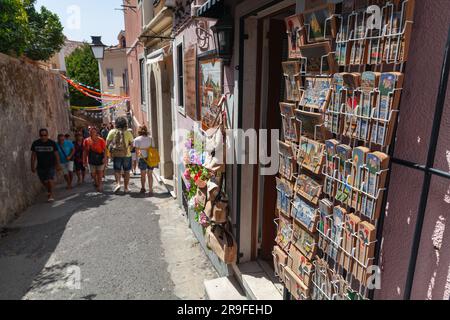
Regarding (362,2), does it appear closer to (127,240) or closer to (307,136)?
(307,136)

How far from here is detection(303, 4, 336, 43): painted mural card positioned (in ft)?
5.93

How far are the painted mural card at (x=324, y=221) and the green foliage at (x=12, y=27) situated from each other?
25.0ft

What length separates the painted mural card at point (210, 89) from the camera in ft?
12.5

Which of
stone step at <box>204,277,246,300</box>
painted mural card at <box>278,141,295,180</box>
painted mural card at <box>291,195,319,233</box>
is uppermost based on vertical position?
painted mural card at <box>278,141,295,180</box>

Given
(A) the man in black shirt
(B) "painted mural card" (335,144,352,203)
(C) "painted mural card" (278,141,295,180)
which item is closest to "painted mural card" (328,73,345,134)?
(B) "painted mural card" (335,144,352,203)

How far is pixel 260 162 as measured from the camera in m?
3.49

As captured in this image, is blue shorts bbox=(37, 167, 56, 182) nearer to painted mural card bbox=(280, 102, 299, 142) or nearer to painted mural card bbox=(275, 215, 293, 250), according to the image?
painted mural card bbox=(275, 215, 293, 250)

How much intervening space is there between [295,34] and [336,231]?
1342mm

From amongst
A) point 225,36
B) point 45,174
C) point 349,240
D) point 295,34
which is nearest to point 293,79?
point 295,34

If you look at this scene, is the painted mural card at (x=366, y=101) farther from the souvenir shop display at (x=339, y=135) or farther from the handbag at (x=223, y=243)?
the handbag at (x=223, y=243)

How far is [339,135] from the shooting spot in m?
1.90

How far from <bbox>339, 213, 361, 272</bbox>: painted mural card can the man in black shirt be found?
728cm

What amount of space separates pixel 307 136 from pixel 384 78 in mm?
718

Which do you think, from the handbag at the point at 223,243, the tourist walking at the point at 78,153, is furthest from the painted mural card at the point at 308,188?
the tourist walking at the point at 78,153
